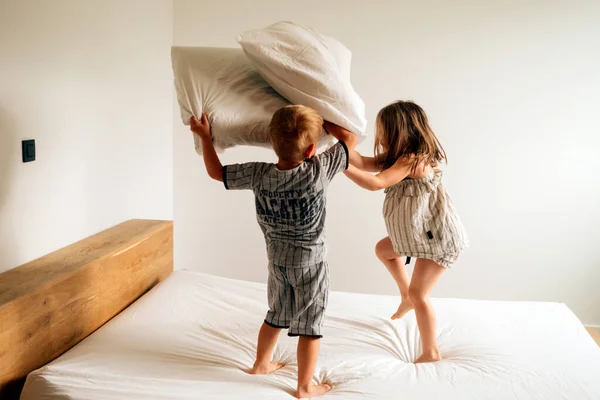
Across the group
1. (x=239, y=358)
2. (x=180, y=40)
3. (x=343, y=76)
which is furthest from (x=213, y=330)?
(x=180, y=40)

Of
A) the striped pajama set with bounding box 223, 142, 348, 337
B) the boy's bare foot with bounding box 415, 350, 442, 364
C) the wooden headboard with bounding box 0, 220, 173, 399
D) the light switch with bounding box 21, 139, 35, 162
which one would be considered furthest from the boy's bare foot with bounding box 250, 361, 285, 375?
the light switch with bounding box 21, 139, 35, 162

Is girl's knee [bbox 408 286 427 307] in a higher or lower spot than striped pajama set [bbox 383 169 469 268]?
lower

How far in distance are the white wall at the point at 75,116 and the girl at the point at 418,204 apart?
1.06 m

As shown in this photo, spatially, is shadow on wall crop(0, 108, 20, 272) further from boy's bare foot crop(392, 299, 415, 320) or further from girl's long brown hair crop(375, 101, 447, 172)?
boy's bare foot crop(392, 299, 415, 320)

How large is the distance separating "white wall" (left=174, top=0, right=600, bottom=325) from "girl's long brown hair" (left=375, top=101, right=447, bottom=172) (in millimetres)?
1322

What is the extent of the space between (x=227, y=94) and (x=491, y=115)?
73.9 inches

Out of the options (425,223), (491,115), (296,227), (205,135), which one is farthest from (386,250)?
(491,115)

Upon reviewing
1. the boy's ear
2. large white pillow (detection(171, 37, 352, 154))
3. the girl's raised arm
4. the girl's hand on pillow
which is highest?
large white pillow (detection(171, 37, 352, 154))

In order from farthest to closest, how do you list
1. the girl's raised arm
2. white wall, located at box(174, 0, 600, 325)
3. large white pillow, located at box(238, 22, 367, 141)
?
white wall, located at box(174, 0, 600, 325) → the girl's raised arm → large white pillow, located at box(238, 22, 367, 141)

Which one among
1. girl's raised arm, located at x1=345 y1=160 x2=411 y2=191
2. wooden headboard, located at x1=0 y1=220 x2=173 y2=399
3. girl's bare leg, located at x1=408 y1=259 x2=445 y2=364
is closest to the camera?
wooden headboard, located at x1=0 y1=220 x2=173 y2=399

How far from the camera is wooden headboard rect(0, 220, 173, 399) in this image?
1.82m

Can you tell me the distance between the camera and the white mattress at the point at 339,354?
186 cm

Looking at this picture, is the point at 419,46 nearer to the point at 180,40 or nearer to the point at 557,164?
the point at 557,164

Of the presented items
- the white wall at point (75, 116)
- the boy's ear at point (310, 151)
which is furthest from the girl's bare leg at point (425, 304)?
the white wall at point (75, 116)
